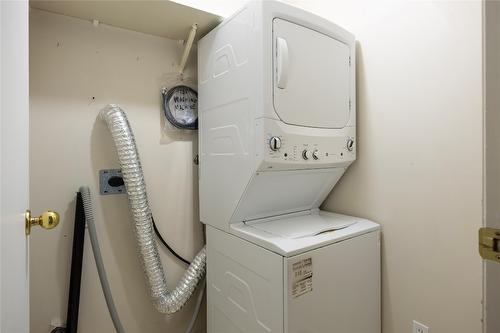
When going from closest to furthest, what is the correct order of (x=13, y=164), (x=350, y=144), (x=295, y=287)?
(x=13, y=164) < (x=295, y=287) < (x=350, y=144)

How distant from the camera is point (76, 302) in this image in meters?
1.32

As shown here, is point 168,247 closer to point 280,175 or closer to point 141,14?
point 280,175

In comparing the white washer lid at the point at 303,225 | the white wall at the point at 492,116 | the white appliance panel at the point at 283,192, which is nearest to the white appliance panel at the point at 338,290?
the white washer lid at the point at 303,225

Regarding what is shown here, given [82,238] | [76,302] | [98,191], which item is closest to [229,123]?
[98,191]

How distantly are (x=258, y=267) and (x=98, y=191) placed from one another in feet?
3.07

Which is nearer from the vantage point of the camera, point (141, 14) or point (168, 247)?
point (141, 14)

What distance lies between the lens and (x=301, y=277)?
1.06 m

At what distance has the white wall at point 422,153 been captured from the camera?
3.63 feet

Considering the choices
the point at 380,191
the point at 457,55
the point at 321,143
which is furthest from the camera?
the point at 380,191

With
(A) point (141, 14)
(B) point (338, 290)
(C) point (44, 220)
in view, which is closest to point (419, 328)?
(B) point (338, 290)

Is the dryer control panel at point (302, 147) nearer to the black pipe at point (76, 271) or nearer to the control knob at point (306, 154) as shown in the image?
the control knob at point (306, 154)

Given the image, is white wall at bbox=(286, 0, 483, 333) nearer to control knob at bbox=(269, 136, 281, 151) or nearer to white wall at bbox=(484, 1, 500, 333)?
white wall at bbox=(484, 1, 500, 333)

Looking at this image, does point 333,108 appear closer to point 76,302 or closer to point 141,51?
point 141,51

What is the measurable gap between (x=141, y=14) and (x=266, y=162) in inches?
39.4
